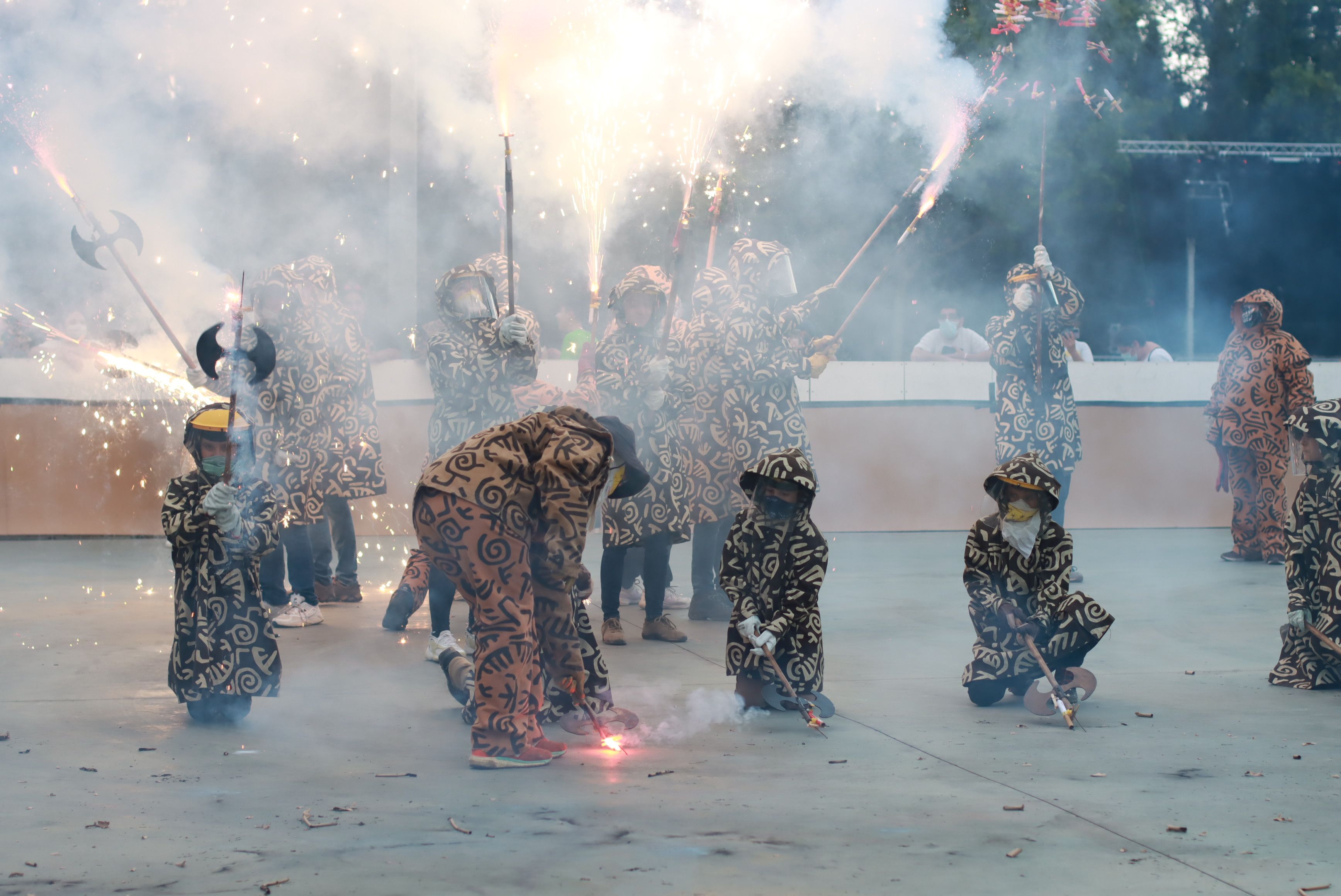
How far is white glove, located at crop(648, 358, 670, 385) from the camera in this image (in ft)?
21.0

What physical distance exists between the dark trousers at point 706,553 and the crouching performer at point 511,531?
109 inches

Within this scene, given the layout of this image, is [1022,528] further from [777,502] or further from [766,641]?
[766,641]

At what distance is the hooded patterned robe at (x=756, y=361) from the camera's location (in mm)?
6973

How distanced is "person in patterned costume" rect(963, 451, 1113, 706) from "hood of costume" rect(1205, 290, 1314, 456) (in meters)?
4.56

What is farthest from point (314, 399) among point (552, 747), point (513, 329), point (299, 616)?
point (552, 747)

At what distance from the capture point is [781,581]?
505cm

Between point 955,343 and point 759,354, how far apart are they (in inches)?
210

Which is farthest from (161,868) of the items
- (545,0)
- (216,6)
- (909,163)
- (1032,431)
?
(909,163)

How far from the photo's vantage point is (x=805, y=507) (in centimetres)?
513

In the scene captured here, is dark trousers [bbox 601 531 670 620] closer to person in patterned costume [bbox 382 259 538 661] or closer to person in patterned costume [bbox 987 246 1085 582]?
person in patterned costume [bbox 382 259 538 661]

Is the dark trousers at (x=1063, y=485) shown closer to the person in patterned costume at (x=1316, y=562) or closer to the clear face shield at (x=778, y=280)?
the clear face shield at (x=778, y=280)

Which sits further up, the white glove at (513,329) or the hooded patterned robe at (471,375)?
the white glove at (513,329)

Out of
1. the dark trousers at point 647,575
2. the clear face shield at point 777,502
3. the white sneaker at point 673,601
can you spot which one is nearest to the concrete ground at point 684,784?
the dark trousers at point 647,575

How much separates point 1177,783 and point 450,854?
210 centimetres
